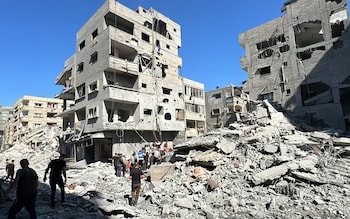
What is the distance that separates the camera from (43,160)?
25.7 m

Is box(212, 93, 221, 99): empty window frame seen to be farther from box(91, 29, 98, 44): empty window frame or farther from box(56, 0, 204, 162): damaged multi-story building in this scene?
box(91, 29, 98, 44): empty window frame

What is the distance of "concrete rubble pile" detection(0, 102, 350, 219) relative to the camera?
845 centimetres

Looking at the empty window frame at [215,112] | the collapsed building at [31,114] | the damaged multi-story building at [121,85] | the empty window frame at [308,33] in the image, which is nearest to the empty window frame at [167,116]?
the damaged multi-story building at [121,85]

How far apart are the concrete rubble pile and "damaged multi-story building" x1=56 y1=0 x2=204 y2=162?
7306 mm

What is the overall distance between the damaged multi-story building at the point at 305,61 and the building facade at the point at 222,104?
9854mm

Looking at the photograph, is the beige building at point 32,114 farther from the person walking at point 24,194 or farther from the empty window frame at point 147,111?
the person walking at point 24,194

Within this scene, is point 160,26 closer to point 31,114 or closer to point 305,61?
point 305,61

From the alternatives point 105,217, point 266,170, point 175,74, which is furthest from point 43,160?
point 266,170

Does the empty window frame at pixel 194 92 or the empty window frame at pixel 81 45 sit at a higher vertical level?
the empty window frame at pixel 81 45

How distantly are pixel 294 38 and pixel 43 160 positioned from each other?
103 ft

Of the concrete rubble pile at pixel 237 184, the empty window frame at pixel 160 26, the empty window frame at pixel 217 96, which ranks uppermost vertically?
the empty window frame at pixel 160 26

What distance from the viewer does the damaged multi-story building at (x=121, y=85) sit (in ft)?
74.1

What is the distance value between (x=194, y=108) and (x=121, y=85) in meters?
15.7

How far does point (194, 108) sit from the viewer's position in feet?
123
